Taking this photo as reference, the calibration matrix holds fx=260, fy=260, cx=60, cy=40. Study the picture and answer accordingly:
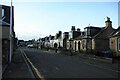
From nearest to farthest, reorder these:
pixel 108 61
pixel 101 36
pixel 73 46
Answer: pixel 108 61 < pixel 101 36 < pixel 73 46

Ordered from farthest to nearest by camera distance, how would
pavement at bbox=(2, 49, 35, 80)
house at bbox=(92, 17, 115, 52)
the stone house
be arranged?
the stone house
house at bbox=(92, 17, 115, 52)
pavement at bbox=(2, 49, 35, 80)

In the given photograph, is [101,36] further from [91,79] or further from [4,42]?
[91,79]

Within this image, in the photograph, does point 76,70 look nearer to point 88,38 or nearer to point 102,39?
point 102,39

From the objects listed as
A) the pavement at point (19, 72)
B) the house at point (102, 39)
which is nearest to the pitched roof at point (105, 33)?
the house at point (102, 39)

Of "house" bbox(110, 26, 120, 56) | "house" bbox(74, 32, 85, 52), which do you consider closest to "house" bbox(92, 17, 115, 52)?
"house" bbox(74, 32, 85, 52)

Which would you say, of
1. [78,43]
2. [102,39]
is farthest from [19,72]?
[78,43]

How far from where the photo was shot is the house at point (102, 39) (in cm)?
6119

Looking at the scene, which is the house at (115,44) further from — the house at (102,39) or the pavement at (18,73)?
the pavement at (18,73)

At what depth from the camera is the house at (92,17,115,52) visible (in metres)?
61.2

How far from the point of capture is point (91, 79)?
15.4 meters

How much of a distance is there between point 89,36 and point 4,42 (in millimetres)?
37862

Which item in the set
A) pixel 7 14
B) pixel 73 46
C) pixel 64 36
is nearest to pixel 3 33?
pixel 7 14

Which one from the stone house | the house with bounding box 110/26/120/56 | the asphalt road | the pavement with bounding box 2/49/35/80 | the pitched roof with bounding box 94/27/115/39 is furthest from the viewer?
the stone house

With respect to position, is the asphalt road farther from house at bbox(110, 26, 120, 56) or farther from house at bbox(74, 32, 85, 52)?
house at bbox(74, 32, 85, 52)
